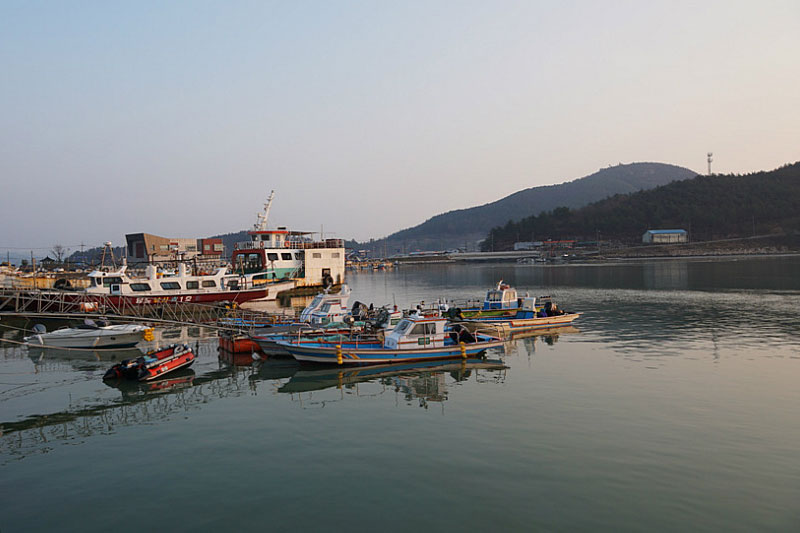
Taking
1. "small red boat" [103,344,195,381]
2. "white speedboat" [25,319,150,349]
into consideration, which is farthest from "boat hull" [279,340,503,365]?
"white speedboat" [25,319,150,349]

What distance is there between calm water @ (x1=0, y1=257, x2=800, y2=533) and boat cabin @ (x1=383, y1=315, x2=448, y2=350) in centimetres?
194

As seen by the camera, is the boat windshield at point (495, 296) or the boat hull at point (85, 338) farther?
the boat windshield at point (495, 296)

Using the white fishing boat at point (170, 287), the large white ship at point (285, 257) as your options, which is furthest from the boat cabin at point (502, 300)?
the large white ship at point (285, 257)

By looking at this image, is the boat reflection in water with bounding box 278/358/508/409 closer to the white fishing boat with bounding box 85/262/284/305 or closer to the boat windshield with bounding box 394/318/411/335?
the boat windshield with bounding box 394/318/411/335

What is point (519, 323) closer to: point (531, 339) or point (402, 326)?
point (531, 339)

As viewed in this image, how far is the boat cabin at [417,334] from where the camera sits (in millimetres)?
29422

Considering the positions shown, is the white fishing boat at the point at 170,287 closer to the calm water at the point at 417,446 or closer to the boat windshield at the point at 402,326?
the calm water at the point at 417,446

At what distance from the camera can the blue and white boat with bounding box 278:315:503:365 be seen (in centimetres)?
2861

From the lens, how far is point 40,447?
17562 mm

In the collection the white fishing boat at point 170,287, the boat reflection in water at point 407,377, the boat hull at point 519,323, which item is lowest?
the boat reflection in water at point 407,377

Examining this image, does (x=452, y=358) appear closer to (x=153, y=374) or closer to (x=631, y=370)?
(x=631, y=370)

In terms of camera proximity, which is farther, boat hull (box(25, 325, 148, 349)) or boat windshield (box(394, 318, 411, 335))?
boat hull (box(25, 325, 148, 349))

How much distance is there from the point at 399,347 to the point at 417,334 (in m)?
1.34

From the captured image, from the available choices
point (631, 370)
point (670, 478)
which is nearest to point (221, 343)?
point (631, 370)
